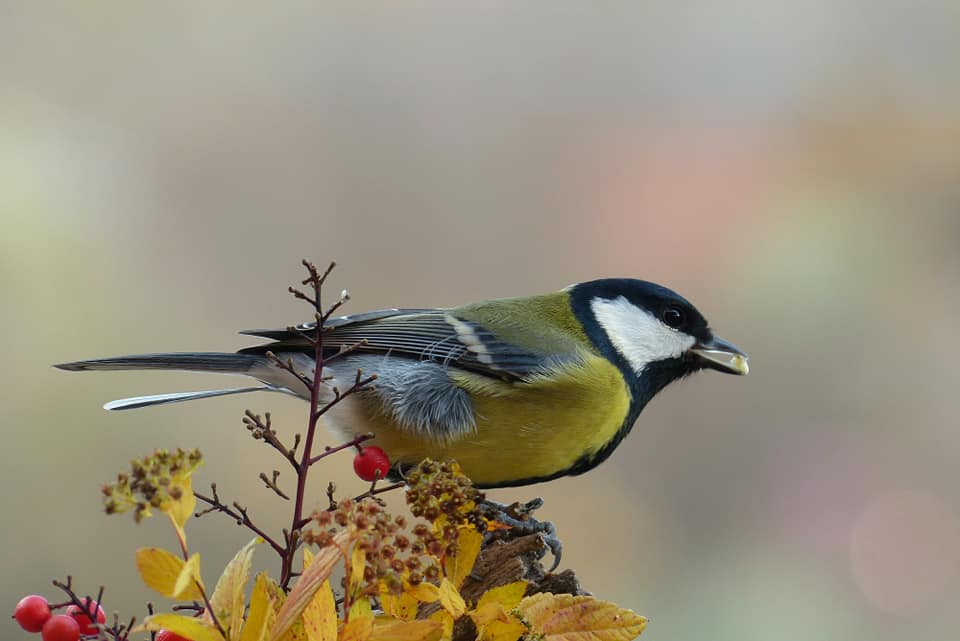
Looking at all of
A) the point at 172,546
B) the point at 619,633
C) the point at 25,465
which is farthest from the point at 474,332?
the point at 25,465

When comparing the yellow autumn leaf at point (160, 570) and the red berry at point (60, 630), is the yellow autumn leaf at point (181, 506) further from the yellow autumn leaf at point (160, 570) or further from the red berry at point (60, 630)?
the red berry at point (60, 630)

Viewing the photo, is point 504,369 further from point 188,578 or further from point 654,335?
point 188,578

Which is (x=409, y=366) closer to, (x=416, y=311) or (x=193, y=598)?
(x=416, y=311)

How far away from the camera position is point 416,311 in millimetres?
1118

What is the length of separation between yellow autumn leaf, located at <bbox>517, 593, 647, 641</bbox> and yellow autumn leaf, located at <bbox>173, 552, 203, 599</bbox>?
0.17 meters

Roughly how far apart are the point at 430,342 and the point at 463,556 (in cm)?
49

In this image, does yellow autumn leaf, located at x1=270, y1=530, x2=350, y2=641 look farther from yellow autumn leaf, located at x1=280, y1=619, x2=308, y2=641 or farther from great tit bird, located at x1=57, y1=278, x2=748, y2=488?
great tit bird, located at x1=57, y1=278, x2=748, y2=488

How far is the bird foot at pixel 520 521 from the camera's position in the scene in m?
0.71

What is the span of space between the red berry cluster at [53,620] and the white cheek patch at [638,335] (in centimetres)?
65

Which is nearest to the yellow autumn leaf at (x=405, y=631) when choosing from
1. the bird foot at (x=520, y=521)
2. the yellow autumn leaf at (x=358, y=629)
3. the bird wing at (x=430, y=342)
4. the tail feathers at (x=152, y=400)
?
the yellow autumn leaf at (x=358, y=629)

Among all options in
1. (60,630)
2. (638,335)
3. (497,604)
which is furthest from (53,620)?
(638,335)

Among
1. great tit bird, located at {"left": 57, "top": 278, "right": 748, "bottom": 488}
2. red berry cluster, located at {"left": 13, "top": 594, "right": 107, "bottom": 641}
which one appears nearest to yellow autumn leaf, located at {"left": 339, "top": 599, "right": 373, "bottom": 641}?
red berry cluster, located at {"left": 13, "top": 594, "right": 107, "bottom": 641}

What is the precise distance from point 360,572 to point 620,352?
67cm

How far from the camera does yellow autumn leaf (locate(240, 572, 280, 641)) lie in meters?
0.45
